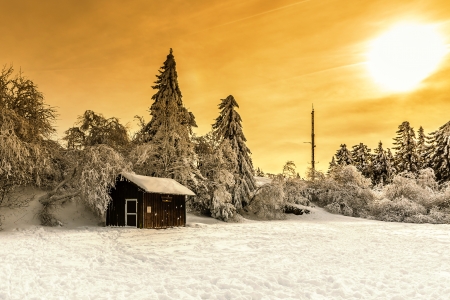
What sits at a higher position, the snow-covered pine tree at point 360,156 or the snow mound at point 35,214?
the snow-covered pine tree at point 360,156

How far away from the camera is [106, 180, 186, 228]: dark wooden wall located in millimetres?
26438

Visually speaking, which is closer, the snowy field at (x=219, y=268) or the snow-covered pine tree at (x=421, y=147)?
the snowy field at (x=219, y=268)

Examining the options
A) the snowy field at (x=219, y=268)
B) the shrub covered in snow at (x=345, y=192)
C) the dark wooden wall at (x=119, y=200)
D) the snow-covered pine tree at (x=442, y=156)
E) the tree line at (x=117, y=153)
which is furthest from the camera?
the snow-covered pine tree at (x=442, y=156)

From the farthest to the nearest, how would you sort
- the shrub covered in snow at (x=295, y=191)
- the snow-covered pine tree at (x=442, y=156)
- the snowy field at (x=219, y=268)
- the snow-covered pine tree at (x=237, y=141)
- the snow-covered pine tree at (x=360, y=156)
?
the snow-covered pine tree at (x=360, y=156), the snow-covered pine tree at (x=442, y=156), the shrub covered in snow at (x=295, y=191), the snow-covered pine tree at (x=237, y=141), the snowy field at (x=219, y=268)

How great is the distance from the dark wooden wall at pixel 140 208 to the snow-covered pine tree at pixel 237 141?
11.1m

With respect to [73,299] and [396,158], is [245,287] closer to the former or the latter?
[73,299]

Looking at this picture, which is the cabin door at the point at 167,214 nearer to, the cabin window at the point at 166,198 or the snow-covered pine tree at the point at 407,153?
the cabin window at the point at 166,198

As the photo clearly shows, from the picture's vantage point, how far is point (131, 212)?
2709cm

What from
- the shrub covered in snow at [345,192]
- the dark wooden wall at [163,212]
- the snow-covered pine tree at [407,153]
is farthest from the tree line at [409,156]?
the dark wooden wall at [163,212]

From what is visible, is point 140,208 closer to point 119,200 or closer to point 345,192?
point 119,200

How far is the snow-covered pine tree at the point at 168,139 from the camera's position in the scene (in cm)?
3281

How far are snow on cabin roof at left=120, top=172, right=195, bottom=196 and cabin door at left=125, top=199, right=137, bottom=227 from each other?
151 centimetres

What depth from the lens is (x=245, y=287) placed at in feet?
32.3

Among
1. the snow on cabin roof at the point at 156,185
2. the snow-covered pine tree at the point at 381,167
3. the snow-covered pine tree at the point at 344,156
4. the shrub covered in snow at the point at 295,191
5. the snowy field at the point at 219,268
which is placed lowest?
the snowy field at the point at 219,268
